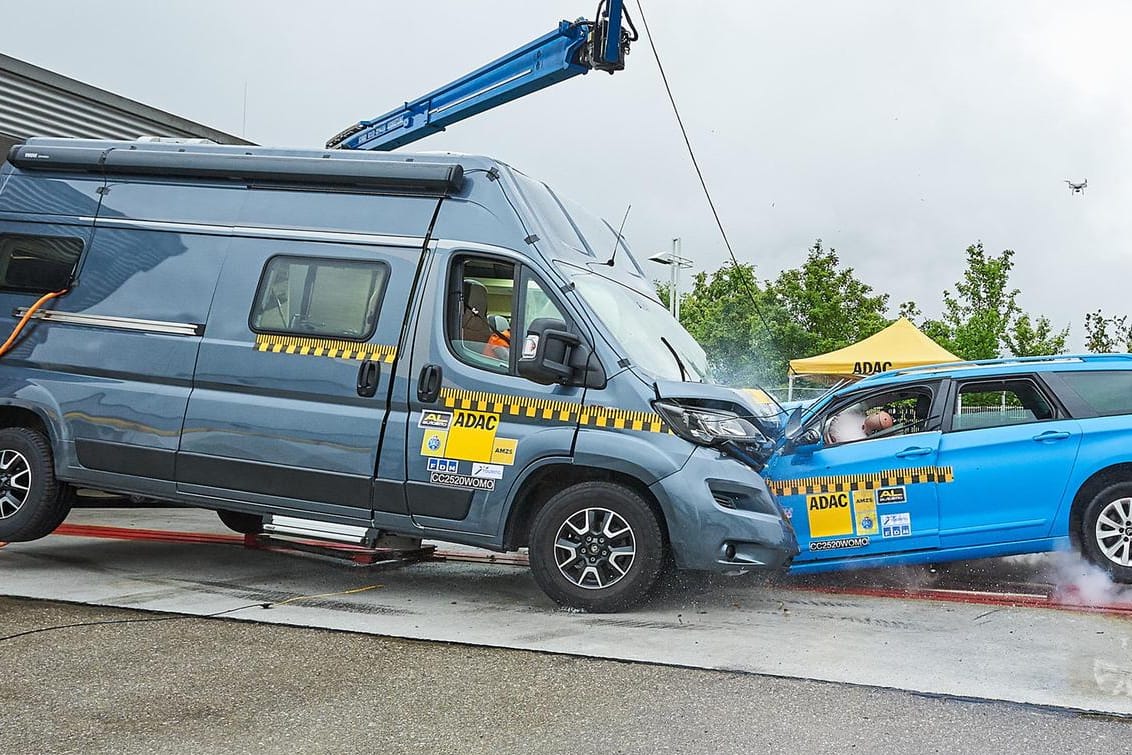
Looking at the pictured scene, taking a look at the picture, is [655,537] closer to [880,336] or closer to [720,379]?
[720,379]

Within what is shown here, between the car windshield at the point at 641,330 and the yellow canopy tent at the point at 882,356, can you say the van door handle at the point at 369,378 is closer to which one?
the car windshield at the point at 641,330

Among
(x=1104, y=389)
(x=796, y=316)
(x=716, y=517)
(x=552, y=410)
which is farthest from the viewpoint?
(x=796, y=316)

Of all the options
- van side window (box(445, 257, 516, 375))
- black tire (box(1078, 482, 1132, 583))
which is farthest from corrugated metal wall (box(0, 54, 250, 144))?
black tire (box(1078, 482, 1132, 583))

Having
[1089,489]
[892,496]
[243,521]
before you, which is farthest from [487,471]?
[1089,489]

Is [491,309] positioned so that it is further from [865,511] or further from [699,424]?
[865,511]

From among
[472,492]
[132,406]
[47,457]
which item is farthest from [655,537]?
[47,457]

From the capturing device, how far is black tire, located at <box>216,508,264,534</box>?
27.7 feet

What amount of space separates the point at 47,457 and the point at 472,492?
3.07 m

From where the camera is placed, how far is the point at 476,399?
645cm

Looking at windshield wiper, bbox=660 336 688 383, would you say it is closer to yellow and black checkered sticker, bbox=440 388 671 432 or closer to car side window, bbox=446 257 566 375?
yellow and black checkered sticker, bbox=440 388 671 432

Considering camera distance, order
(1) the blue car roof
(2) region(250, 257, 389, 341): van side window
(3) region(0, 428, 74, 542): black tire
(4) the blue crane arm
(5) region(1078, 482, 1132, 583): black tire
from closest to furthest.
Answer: (2) region(250, 257, 389, 341): van side window
(5) region(1078, 482, 1132, 583): black tire
(3) region(0, 428, 74, 542): black tire
(1) the blue car roof
(4) the blue crane arm

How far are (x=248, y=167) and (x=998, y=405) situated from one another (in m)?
5.37

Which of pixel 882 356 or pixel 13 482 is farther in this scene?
pixel 882 356

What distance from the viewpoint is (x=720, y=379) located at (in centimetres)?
725
